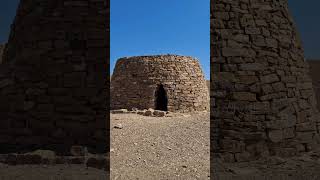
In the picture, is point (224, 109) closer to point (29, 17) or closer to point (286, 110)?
point (286, 110)

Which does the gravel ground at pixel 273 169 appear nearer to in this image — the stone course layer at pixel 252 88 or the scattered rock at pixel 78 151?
the stone course layer at pixel 252 88

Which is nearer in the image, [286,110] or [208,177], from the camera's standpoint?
[208,177]

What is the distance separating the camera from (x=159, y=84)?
14875mm

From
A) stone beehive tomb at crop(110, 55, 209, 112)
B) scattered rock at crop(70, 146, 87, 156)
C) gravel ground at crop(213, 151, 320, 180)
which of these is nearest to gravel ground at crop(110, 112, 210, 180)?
gravel ground at crop(213, 151, 320, 180)

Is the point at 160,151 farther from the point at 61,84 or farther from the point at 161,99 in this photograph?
the point at 161,99

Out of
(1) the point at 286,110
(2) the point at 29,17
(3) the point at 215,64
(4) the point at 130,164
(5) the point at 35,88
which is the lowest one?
(4) the point at 130,164

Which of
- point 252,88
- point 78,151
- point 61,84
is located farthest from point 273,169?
point 61,84

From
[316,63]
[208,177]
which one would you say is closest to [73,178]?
[208,177]

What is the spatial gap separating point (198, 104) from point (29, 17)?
10.9m

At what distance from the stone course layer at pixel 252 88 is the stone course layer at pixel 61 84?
6.30 ft

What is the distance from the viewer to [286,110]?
5211 millimetres

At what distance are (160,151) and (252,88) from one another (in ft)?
8.80

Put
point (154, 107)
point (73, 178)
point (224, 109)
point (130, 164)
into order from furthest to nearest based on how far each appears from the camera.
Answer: point (154, 107)
point (130, 164)
point (224, 109)
point (73, 178)

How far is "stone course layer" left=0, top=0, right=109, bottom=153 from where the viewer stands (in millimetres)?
4773
